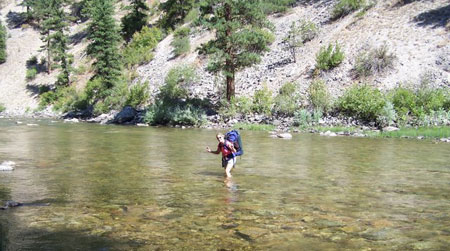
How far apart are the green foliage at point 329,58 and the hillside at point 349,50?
1.77 feet

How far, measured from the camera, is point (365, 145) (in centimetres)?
1961

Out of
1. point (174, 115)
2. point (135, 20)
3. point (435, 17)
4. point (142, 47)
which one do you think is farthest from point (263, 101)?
point (135, 20)

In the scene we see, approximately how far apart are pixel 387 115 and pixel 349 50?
1013cm

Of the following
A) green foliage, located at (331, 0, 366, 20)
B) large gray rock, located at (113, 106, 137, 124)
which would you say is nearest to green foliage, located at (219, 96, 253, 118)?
large gray rock, located at (113, 106, 137, 124)

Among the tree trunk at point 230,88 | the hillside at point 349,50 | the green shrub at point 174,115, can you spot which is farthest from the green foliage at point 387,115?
the green shrub at point 174,115

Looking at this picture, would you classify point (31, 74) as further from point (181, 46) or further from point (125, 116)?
point (125, 116)

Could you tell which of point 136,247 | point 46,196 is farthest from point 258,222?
point 46,196

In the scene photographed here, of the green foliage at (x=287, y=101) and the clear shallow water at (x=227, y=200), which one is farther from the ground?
the green foliage at (x=287, y=101)

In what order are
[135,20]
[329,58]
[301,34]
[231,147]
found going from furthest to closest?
[135,20] → [301,34] → [329,58] → [231,147]

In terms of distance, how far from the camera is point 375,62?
31172 mm

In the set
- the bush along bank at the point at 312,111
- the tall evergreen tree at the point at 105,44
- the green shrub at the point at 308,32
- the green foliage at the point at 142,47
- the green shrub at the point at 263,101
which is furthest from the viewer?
the green foliage at the point at 142,47

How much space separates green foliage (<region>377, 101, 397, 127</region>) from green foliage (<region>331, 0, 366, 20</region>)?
15.9m

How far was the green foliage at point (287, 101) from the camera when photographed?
3011cm

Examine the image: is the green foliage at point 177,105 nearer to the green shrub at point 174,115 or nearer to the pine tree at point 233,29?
the green shrub at point 174,115
